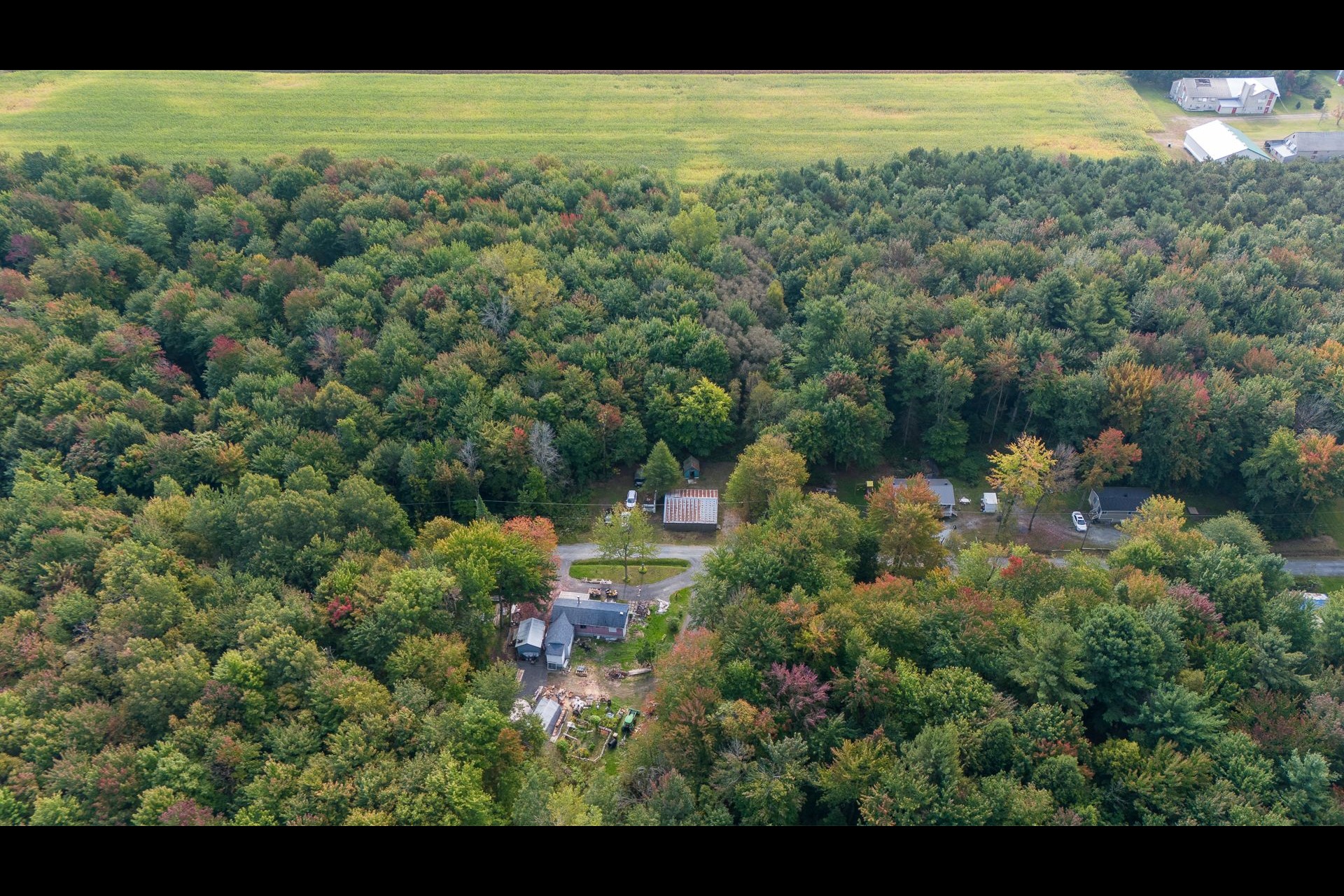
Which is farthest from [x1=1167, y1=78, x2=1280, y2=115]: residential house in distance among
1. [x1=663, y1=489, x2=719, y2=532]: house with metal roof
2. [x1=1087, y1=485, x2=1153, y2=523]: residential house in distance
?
[x1=663, y1=489, x2=719, y2=532]: house with metal roof

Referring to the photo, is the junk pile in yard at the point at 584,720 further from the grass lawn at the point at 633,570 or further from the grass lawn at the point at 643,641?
the grass lawn at the point at 633,570

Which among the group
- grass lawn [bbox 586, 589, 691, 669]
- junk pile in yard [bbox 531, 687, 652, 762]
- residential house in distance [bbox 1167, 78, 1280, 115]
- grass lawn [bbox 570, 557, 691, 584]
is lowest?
junk pile in yard [bbox 531, 687, 652, 762]

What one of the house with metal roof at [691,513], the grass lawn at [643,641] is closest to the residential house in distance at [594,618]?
the grass lawn at [643,641]

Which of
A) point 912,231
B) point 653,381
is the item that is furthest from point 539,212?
point 912,231

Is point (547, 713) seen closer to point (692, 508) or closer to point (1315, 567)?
point (692, 508)

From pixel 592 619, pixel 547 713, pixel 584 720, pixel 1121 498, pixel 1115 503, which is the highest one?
pixel 1121 498

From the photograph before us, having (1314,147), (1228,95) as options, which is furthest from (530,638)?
(1228,95)

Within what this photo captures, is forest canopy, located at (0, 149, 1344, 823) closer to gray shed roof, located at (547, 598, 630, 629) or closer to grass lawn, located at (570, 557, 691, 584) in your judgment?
gray shed roof, located at (547, 598, 630, 629)
